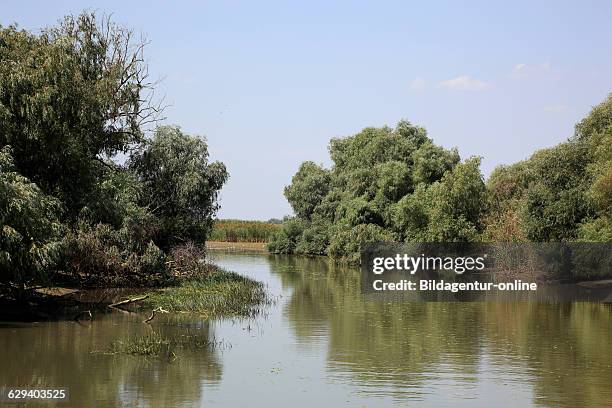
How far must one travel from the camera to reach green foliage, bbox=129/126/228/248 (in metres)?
42.0

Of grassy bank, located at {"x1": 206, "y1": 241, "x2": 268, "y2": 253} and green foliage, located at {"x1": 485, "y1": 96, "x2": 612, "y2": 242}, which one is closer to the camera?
green foliage, located at {"x1": 485, "y1": 96, "x2": 612, "y2": 242}

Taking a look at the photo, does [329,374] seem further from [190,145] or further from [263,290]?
[190,145]

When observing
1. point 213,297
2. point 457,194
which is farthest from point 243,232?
point 213,297

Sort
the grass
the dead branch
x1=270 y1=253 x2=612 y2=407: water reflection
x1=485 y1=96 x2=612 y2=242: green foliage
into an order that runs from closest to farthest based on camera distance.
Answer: x1=270 y1=253 x2=612 y2=407: water reflection, the dead branch, the grass, x1=485 y1=96 x2=612 y2=242: green foliage

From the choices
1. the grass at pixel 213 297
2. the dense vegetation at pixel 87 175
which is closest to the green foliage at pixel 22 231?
the dense vegetation at pixel 87 175

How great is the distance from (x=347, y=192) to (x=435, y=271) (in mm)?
14715

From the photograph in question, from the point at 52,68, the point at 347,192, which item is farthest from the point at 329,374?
the point at 347,192

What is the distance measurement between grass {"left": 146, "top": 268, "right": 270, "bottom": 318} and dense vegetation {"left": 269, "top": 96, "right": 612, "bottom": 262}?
16432mm

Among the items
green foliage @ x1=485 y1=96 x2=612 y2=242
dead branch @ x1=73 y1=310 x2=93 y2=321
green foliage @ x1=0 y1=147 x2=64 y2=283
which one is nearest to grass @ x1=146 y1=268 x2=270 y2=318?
dead branch @ x1=73 y1=310 x2=93 y2=321

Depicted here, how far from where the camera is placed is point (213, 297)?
3064 centimetres

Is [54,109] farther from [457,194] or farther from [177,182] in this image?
[457,194]

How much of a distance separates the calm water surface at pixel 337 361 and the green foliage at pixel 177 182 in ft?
42.1

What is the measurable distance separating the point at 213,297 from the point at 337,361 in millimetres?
10743

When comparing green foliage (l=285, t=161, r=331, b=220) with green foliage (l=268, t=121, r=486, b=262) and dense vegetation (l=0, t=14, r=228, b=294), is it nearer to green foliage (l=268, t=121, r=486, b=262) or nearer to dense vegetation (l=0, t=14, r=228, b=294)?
green foliage (l=268, t=121, r=486, b=262)
